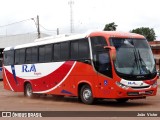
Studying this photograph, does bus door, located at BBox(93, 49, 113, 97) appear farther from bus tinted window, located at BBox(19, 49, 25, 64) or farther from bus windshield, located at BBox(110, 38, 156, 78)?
bus tinted window, located at BBox(19, 49, 25, 64)

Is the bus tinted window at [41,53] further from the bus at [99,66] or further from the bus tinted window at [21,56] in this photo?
the bus tinted window at [21,56]

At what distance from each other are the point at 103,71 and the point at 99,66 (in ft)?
1.00

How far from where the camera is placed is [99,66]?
686 inches

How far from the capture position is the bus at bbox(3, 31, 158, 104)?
16.9 m

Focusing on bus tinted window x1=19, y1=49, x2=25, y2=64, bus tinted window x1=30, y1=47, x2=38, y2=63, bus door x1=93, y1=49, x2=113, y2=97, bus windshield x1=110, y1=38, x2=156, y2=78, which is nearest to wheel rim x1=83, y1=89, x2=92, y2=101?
bus door x1=93, y1=49, x2=113, y2=97

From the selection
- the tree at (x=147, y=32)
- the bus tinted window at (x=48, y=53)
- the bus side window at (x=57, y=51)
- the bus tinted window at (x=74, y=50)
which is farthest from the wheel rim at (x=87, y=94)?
the tree at (x=147, y=32)

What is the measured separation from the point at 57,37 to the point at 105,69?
4757 mm

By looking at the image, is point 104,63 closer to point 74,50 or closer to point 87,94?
point 87,94

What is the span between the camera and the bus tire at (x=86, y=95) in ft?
59.1

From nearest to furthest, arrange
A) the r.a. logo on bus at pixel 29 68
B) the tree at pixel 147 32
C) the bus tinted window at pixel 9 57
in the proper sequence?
1. the r.a. logo on bus at pixel 29 68
2. the bus tinted window at pixel 9 57
3. the tree at pixel 147 32

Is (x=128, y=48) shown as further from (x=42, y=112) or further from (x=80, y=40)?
(x=42, y=112)

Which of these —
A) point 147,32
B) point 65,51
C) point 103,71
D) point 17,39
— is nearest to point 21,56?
point 65,51

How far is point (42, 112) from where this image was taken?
14891 mm

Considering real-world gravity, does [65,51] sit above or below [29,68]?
above
